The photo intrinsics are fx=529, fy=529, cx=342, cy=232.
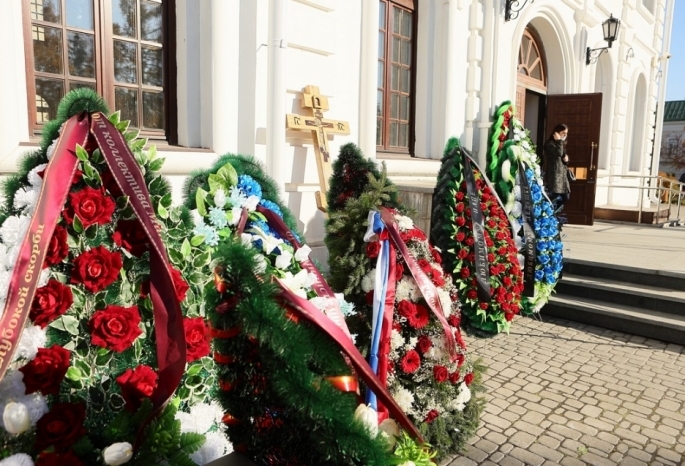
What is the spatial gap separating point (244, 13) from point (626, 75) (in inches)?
438

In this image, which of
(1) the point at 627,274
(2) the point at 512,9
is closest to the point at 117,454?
(1) the point at 627,274

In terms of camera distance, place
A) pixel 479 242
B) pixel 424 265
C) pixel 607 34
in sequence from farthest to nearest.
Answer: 1. pixel 607 34
2. pixel 479 242
3. pixel 424 265

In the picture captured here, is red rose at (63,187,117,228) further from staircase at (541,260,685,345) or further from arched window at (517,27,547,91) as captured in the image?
arched window at (517,27,547,91)

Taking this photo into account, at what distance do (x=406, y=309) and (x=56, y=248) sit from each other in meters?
1.65

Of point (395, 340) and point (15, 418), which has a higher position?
point (15, 418)

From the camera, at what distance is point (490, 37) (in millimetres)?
7520

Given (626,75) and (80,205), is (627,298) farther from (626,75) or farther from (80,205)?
(626,75)

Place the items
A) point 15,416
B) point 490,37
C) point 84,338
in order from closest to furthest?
1. point 15,416
2. point 84,338
3. point 490,37

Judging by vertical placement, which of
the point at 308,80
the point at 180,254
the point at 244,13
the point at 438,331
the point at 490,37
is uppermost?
the point at 490,37

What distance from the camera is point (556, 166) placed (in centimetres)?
820

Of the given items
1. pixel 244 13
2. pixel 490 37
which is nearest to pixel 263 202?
pixel 244 13

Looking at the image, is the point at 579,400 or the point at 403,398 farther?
the point at 579,400

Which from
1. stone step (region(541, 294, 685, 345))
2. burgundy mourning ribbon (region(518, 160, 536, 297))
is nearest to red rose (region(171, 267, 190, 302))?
burgundy mourning ribbon (region(518, 160, 536, 297))

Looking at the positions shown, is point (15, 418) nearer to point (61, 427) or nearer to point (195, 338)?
point (61, 427)
